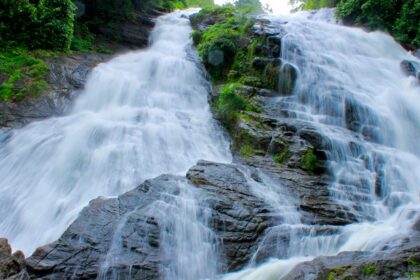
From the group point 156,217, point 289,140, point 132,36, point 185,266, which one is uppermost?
point 132,36

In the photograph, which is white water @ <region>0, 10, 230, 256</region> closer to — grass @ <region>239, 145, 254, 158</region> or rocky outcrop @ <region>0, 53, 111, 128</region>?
rocky outcrop @ <region>0, 53, 111, 128</region>

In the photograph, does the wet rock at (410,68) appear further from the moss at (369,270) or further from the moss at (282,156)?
the moss at (369,270)

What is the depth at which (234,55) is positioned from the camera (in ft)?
45.5

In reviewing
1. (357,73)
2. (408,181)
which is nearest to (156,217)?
(408,181)

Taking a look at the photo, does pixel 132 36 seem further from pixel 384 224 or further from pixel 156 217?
pixel 384 224

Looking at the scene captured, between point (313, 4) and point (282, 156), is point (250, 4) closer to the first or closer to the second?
point (313, 4)

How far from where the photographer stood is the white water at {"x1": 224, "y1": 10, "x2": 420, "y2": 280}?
6.58 m

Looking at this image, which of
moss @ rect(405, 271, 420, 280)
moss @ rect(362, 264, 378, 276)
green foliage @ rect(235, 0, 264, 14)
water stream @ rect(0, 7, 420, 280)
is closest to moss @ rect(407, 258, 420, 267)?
moss @ rect(405, 271, 420, 280)

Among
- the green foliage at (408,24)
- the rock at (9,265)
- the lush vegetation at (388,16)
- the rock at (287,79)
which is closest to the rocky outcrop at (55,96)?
the rock at (9,265)

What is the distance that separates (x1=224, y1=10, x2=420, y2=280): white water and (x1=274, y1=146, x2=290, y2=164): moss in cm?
108

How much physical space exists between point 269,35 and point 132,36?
710cm

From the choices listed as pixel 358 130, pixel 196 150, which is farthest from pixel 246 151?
pixel 358 130

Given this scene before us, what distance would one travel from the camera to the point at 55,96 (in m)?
11.9

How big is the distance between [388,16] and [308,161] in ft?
40.6
